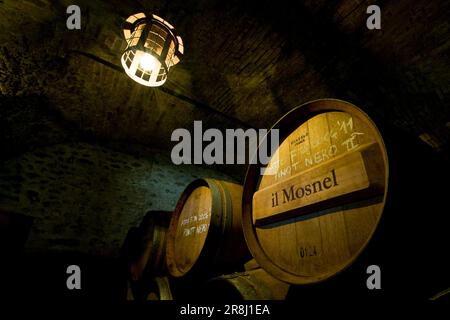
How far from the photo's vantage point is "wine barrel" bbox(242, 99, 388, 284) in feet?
3.58

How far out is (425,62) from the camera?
266 cm

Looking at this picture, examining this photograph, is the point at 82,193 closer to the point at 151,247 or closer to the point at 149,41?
the point at 151,247

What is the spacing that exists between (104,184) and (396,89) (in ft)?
18.2

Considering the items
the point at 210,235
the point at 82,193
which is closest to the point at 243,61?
the point at 210,235

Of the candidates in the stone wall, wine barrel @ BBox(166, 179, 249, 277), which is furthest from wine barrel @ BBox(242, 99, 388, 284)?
the stone wall

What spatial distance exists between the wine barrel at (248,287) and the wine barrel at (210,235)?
10.5 inches

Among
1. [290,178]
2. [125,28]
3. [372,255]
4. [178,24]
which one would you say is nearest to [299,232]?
[290,178]

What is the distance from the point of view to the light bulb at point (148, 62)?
2404 mm

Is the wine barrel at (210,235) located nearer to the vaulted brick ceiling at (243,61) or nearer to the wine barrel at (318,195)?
the wine barrel at (318,195)

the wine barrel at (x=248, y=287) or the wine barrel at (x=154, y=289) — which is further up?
the wine barrel at (x=248, y=287)

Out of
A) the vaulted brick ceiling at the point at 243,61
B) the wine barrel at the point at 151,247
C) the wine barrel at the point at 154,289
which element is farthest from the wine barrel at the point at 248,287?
the vaulted brick ceiling at the point at 243,61

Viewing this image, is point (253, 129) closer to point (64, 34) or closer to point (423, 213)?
point (64, 34)

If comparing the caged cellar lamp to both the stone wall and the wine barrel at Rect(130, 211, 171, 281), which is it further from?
the stone wall
